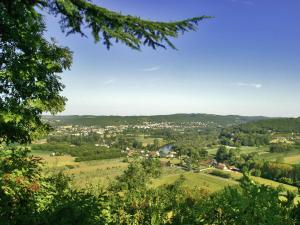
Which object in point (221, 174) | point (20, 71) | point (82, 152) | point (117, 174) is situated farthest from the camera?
point (82, 152)

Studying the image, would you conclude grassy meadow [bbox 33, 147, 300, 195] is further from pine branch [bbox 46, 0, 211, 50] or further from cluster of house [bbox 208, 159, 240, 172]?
pine branch [bbox 46, 0, 211, 50]

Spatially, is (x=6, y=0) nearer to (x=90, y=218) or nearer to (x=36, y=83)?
(x=36, y=83)

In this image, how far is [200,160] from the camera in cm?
13438

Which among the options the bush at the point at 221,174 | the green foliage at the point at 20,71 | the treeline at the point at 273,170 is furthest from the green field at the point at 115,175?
the green foliage at the point at 20,71

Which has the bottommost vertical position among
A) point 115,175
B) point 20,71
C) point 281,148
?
point 115,175

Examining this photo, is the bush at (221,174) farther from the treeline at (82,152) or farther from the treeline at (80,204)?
the treeline at (80,204)

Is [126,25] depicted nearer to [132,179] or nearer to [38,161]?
[38,161]

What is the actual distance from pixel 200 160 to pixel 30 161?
428ft

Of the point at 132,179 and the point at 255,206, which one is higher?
the point at 255,206

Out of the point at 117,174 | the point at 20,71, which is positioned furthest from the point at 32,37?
the point at 117,174

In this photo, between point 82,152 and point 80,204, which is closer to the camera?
point 80,204

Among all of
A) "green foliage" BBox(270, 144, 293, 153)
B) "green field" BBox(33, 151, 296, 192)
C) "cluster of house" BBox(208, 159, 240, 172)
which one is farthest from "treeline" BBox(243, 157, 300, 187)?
"green foliage" BBox(270, 144, 293, 153)

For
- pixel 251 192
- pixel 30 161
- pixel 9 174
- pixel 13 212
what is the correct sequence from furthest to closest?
pixel 30 161 < pixel 9 174 < pixel 13 212 < pixel 251 192

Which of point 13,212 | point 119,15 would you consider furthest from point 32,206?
point 119,15
